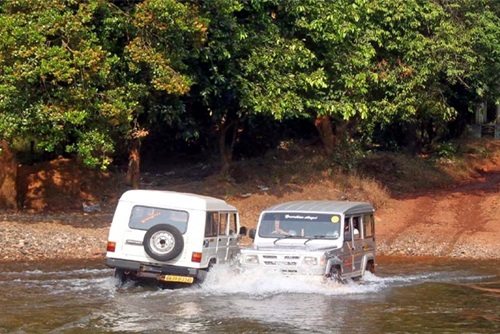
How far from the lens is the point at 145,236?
15953mm

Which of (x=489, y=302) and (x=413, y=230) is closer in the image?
(x=489, y=302)

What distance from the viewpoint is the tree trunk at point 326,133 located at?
103ft

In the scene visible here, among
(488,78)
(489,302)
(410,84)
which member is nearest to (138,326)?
(489,302)

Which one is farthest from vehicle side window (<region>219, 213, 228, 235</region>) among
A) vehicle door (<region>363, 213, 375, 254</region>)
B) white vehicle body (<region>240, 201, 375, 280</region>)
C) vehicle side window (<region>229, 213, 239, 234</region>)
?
vehicle door (<region>363, 213, 375, 254</region>)

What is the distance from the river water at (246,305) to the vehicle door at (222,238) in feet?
1.76

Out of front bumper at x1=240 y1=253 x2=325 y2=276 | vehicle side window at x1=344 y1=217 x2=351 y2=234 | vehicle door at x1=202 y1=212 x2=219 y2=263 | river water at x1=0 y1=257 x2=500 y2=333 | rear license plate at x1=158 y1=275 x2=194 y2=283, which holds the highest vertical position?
vehicle side window at x1=344 y1=217 x2=351 y2=234

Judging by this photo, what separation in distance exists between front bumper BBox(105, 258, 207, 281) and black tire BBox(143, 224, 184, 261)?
0.23m

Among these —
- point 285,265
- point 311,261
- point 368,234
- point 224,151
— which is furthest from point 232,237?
point 224,151

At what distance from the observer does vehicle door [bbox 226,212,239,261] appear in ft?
57.5

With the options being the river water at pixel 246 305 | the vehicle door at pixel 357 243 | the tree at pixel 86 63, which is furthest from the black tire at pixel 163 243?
the tree at pixel 86 63

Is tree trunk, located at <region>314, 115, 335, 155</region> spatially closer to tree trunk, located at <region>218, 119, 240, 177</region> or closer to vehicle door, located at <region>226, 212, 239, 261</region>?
tree trunk, located at <region>218, 119, 240, 177</region>

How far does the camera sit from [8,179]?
25641 mm

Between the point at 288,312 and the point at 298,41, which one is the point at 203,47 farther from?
the point at 288,312

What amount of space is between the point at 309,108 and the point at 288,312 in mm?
13808
